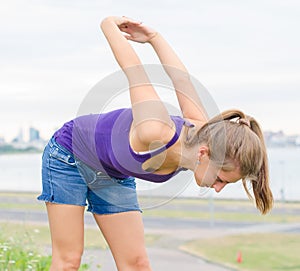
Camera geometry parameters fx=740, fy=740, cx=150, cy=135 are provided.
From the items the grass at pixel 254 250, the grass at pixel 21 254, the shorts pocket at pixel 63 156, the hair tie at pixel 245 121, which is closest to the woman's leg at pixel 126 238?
the shorts pocket at pixel 63 156

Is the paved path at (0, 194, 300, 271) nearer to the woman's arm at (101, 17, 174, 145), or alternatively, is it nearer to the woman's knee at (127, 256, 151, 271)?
the woman's knee at (127, 256, 151, 271)

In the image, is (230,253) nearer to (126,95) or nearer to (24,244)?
(24,244)

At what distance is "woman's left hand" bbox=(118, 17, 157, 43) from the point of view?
270 cm

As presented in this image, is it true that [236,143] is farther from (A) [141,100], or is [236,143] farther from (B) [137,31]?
(B) [137,31]

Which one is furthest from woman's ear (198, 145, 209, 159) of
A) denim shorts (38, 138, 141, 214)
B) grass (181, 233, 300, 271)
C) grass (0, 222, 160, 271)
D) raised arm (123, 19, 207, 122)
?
grass (181, 233, 300, 271)

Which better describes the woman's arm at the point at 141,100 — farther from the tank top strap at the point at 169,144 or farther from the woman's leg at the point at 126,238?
the woman's leg at the point at 126,238

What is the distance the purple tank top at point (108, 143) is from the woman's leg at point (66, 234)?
0.20 m

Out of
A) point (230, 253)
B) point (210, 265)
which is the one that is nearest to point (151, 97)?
point (210, 265)

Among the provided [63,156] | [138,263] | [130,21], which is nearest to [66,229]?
[63,156]

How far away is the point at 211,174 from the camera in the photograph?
2477 millimetres

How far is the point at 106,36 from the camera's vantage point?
8.43 ft

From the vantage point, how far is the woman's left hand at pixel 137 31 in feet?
8.87

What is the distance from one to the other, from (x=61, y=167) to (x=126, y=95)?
1.16 ft

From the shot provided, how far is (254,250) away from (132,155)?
5.93 meters
